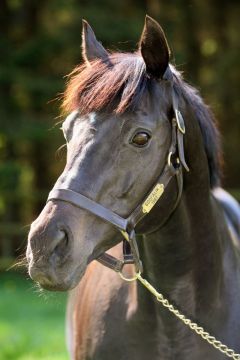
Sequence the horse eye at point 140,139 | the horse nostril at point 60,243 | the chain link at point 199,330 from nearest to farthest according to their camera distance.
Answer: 1. the horse nostril at point 60,243
2. the horse eye at point 140,139
3. the chain link at point 199,330

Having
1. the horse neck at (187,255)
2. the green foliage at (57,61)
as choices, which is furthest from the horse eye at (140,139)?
the green foliage at (57,61)

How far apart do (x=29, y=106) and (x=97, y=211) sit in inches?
457

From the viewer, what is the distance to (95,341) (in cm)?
321

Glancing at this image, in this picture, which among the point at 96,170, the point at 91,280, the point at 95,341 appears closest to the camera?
the point at 96,170

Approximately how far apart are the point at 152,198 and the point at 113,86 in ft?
1.54

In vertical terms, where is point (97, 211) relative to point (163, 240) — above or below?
above

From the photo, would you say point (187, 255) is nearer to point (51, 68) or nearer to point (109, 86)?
point (109, 86)

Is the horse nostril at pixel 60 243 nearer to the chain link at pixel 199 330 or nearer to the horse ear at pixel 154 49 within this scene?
the chain link at pixel 199 330

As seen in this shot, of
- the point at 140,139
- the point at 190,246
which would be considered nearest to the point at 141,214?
the point at 140,139

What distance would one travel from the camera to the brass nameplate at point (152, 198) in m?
2.69

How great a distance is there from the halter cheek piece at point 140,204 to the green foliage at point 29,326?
1.69 m

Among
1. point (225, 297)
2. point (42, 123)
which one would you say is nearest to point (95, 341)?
point (225, 297)

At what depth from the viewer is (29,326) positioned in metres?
8.15

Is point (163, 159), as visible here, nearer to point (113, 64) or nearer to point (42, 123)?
point (113, 64)
